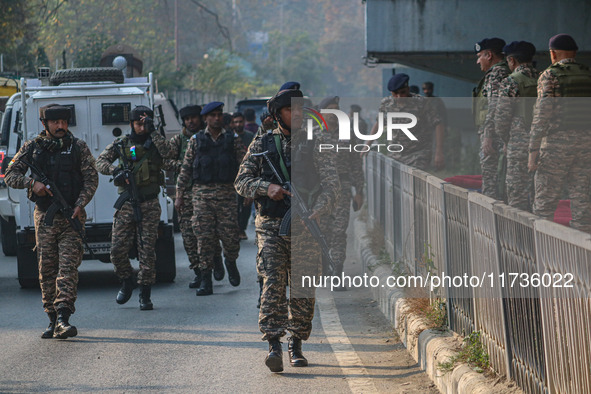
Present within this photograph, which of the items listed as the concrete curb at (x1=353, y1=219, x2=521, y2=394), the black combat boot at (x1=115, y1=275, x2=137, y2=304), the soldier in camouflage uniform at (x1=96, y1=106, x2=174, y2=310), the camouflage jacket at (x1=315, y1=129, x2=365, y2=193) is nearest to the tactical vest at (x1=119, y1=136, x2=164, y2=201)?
the soldier in camouflage uniform at (x1=96, y1=106, x2=174, y2=310)

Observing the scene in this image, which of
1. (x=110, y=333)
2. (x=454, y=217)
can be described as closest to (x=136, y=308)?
(x=110, y=333)

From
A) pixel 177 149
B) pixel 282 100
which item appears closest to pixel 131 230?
pixel 177 149

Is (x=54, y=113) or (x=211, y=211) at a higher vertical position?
(x=54, y=113)

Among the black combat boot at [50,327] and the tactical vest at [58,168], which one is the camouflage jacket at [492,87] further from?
the black combat boot at [50,327]

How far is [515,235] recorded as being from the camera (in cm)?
484

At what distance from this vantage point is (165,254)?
10945 mm

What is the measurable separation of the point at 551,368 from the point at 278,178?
2.81 m

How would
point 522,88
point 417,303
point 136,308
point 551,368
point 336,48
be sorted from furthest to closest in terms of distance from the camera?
point 336,48 < point 136,308 < point 522,88 < point 417,303 < point 551,368

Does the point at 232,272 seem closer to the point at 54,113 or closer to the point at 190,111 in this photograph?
the point at 190,111

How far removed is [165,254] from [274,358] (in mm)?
4568

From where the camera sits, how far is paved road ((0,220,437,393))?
21.1 feet

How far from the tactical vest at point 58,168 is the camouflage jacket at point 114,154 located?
43.7 inches

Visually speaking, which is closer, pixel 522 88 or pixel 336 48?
pixel 522 88

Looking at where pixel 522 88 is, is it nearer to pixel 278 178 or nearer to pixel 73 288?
pixel 278 178
